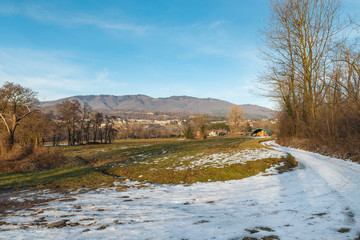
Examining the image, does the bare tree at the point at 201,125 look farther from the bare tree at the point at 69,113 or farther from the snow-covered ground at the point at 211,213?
the snow-covered ground at the point at 211,213

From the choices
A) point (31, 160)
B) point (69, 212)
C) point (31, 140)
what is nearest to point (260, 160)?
point (69, 212)

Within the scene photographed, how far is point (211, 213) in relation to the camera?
5473 millimetres

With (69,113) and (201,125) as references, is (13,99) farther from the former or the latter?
(201,125)

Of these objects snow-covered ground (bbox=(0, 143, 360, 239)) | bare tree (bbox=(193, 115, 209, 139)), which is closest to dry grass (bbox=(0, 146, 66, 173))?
snow-covered ground (bbox=(0, 143, 360, 239))

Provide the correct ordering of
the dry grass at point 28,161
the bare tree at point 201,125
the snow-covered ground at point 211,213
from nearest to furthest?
the snow-covered ground at point 211,213 < the dry grass at point 28,161 < the bare tree at point 201,125

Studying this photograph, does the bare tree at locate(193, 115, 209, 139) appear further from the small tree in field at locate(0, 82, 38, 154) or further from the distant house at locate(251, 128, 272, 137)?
the small tree in field at locate(0, 82, 38, 154)

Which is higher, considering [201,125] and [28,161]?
[201,125]

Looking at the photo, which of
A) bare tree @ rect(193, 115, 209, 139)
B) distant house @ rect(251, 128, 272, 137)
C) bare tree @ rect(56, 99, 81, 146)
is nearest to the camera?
bare tree @ rect(56, 99, 81, 146)

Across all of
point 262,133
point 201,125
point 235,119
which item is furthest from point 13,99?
point 262,133

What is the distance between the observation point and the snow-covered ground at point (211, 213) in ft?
13.2

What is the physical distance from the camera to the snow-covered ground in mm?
4012

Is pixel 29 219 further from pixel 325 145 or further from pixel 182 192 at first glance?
pixel 325 145

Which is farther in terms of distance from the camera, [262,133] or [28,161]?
[262,133]

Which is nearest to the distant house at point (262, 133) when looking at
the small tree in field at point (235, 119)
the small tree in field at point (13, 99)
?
the small tree in field at point (235, 119)
